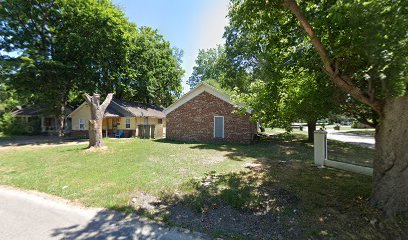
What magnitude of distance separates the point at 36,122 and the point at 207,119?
24.5 meters

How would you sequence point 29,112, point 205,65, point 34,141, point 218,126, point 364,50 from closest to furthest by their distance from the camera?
point 364,50 < point 218,126 < point 34,141 < point 29,112 < point 205,65

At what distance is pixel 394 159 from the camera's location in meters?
4.52

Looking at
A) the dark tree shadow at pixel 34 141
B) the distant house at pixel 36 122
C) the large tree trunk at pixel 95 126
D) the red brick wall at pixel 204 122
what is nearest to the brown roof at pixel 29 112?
the distant house at pixel 36 122

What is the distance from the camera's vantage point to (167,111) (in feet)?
64.6

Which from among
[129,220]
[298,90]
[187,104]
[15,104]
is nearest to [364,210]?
[298,90]

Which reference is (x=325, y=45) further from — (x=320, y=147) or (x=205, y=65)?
(x=205, y=65)

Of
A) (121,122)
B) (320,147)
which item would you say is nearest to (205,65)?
(121,122)

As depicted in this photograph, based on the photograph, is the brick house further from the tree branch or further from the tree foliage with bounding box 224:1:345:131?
the tree branch

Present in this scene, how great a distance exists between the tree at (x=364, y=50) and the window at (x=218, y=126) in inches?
421

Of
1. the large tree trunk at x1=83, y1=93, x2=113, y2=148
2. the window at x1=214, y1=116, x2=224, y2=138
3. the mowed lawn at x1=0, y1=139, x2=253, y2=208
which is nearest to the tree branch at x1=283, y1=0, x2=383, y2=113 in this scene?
the mowed lawn at x1=0, y1=139, x2=253, y2=208

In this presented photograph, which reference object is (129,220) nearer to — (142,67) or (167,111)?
(167,111)

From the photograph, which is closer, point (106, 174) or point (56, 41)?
point (106, 174)

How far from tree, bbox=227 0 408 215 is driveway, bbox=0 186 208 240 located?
3.97 m

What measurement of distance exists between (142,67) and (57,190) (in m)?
25.2
